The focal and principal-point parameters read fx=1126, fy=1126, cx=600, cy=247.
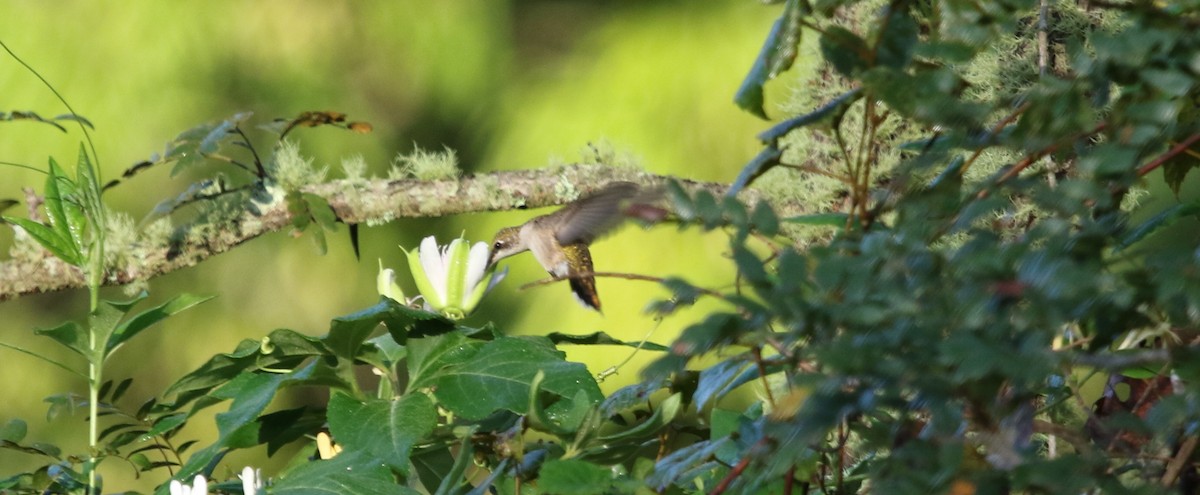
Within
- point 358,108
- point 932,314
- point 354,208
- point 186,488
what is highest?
point 358,108

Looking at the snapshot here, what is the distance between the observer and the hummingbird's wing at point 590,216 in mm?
1211

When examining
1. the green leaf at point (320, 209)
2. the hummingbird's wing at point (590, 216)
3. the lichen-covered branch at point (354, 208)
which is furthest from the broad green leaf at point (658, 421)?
the lichen-covered branch at point (354, 208)

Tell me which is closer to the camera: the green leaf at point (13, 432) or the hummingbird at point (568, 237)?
the green leaf at point (13, 432)

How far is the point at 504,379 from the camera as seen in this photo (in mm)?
611

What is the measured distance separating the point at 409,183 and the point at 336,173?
601mm

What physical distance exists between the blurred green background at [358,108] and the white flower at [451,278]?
94cm

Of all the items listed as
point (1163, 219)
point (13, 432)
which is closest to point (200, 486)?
point (13, 432)

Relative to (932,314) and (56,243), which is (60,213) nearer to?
(56,243)

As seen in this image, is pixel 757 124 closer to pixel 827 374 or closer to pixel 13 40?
pixel 13 40

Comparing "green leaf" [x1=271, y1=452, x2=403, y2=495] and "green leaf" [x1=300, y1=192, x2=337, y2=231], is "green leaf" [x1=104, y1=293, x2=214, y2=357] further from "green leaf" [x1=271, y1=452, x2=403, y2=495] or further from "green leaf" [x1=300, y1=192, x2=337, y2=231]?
"green leaf" [x1=300, y1=192, x2=337, y2=231]

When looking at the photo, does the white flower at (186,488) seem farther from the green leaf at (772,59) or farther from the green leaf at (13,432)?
the green leaf at (772,59)

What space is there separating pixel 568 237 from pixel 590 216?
0.09 m

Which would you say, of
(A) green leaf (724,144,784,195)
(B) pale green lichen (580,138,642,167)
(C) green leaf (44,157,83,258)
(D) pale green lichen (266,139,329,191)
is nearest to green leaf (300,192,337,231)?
(D) pale green lichen (266,139,329,191)

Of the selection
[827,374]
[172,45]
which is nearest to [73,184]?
[827,374]
